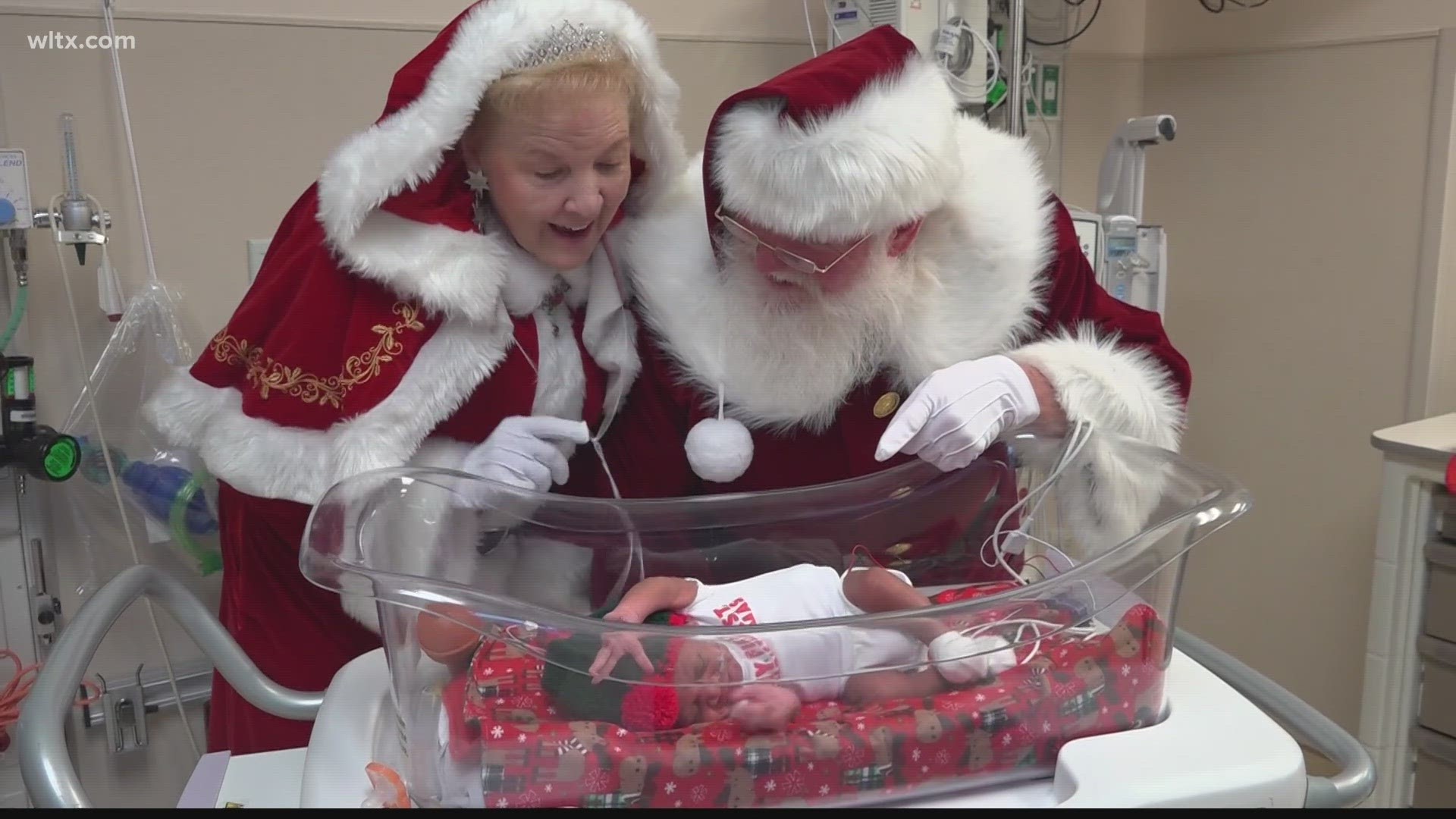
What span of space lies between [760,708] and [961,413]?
0.50 m

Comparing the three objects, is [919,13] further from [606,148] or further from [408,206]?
[408,206]

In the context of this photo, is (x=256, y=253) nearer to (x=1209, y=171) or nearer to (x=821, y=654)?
(x=821, y=654)

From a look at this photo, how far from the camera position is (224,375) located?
133 cm

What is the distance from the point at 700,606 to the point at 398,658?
385mm

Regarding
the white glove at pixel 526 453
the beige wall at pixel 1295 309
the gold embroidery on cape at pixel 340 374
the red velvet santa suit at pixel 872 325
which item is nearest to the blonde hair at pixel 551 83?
the red velvet santa suit at pixel 872 325

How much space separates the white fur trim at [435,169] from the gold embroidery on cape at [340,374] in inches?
1.5

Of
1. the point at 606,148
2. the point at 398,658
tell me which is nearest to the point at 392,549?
the point at 398,658

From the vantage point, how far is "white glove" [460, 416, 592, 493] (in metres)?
1.25

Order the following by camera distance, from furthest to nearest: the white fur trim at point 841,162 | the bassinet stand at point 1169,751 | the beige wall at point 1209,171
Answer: the beige wall at point 1209,171 → the white fur trim at point 841,162 → the bassinet stand at point 1169,751

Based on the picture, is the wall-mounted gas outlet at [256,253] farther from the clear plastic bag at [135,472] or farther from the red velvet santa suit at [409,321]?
the red velvet santa suit at [409,321]

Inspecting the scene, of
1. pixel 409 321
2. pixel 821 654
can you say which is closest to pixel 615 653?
pixel 821 654

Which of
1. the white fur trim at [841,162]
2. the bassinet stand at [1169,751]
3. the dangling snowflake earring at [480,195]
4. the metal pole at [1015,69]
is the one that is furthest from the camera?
the metal pole at [1015,69]

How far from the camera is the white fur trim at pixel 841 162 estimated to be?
1.20 meters

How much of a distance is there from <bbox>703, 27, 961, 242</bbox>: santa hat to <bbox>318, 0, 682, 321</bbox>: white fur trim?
0.66 feet
